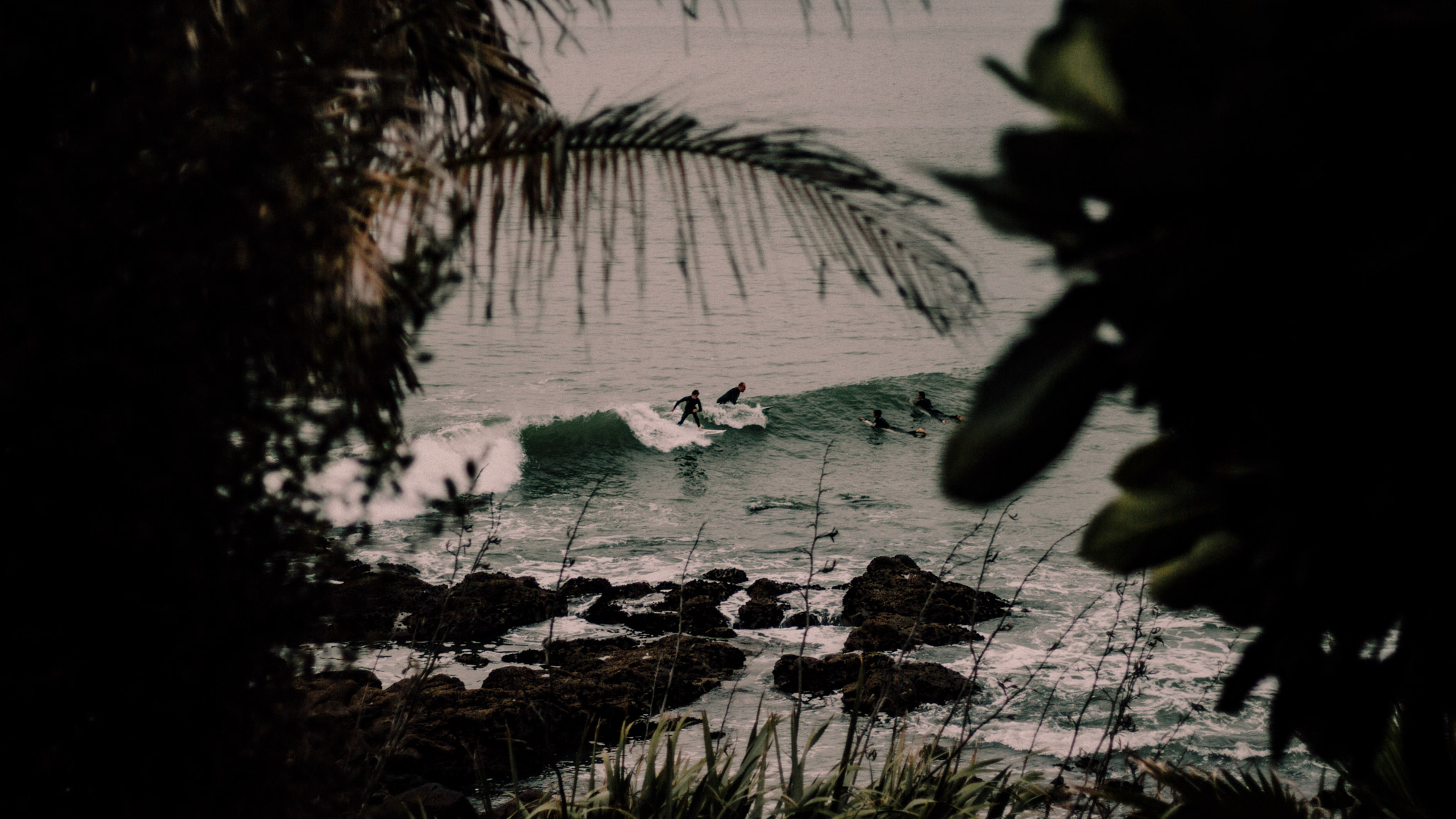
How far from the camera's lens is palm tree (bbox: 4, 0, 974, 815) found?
6.37 feet

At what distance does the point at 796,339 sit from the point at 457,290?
111 feet

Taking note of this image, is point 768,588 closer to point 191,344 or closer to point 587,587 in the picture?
point 587,587

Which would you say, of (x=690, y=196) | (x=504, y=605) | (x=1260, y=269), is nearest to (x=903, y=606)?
(x=504, y=605)

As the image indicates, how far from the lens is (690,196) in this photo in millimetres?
2805

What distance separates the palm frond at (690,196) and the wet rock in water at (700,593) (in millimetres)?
9611

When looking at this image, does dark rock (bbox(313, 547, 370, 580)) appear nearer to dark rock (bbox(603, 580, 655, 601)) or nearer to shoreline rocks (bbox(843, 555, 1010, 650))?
shoreline rocks (bbox(843, 555, 1010, 650))

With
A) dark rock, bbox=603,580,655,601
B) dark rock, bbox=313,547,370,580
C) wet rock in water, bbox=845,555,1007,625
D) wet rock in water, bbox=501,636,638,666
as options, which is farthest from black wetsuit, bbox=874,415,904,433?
dark rock, bbox=313,547,370,580

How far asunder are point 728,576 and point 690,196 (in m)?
11.2

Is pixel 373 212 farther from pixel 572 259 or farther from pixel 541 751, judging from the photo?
pixel 541 751

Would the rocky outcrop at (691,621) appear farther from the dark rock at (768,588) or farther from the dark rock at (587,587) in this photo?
the dark rock at (587,587)

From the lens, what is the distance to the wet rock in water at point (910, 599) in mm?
11828

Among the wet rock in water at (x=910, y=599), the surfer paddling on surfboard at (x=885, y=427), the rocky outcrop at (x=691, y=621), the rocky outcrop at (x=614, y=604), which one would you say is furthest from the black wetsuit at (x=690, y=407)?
the rocky outcrop at (x=691, y=621)

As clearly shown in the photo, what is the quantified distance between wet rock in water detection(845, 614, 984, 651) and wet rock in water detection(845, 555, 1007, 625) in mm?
139

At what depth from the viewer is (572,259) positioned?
317 cm
